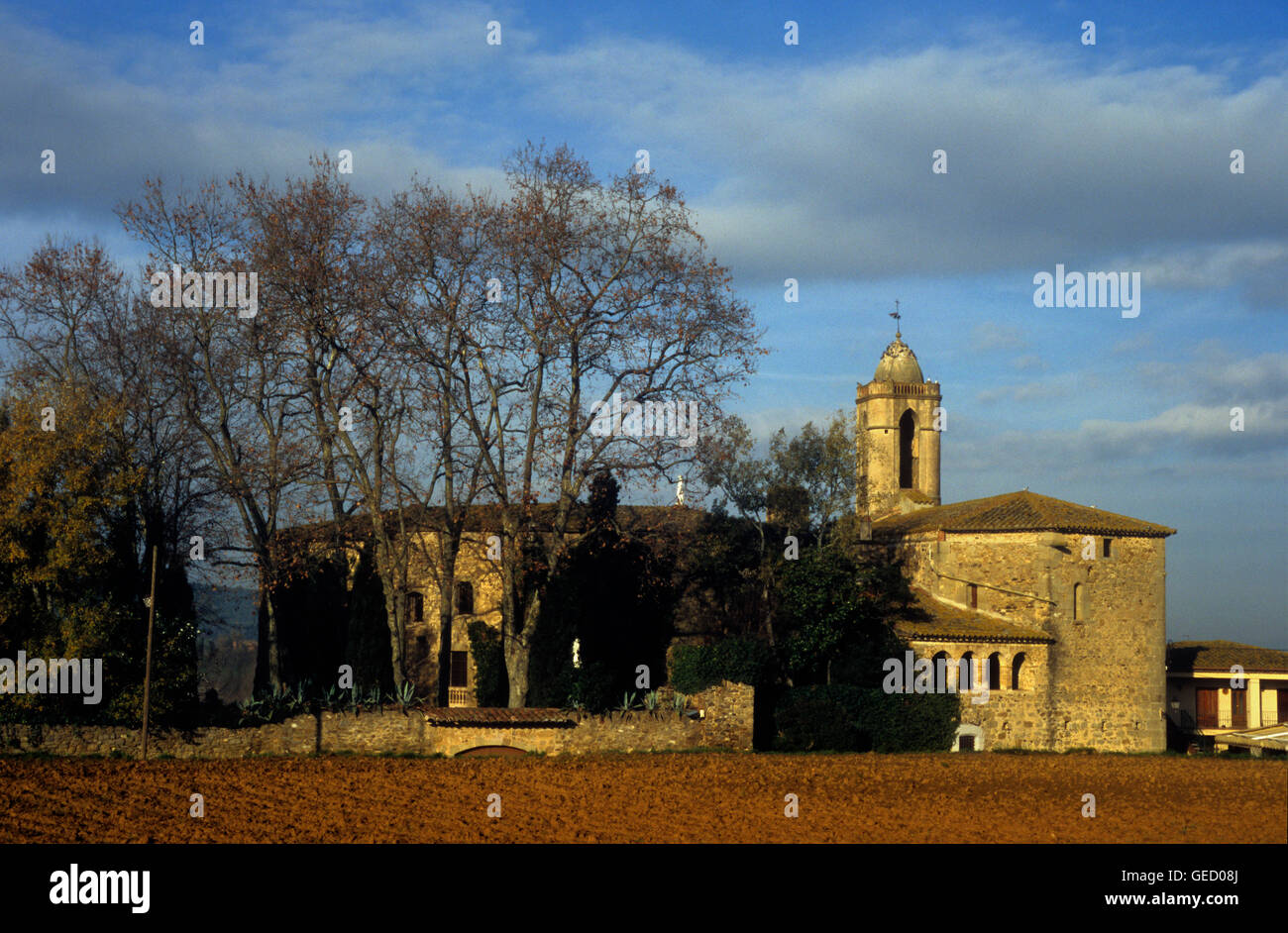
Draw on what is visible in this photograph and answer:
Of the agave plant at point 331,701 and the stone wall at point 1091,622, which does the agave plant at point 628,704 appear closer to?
the agave plant at point 331,701

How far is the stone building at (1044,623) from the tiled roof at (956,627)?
0.05 meters

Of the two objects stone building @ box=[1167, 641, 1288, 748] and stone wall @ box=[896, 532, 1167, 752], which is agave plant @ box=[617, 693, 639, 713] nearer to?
stone wall @ box=[896, 532, 1167, 752]

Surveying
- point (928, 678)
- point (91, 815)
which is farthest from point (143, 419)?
point (928, 678)

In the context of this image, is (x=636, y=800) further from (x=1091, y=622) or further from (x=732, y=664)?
(x=1091, y=622)

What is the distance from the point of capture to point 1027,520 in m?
40.2

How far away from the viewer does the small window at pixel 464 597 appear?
137 ft

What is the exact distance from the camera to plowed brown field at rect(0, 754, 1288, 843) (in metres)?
18.2

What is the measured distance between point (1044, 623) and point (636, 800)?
21278 mm

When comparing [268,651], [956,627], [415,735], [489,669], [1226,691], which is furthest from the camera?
[1226,691]

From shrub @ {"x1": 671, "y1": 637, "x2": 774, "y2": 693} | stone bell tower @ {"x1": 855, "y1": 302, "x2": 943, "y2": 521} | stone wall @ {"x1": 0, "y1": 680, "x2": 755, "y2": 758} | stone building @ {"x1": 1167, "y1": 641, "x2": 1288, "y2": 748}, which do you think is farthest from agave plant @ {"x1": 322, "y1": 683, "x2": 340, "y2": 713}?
stone building @ {"x1": 1167, "y1": 641, "x2": 1288, "y2": 748}

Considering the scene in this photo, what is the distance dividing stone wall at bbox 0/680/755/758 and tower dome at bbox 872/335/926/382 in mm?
28945

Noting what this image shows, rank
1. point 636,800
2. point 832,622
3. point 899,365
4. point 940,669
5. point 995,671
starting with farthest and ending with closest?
point 899,365
point 995,671
point 940,669
point 832,622
point 636,800

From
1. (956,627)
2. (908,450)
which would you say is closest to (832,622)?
(956,627)

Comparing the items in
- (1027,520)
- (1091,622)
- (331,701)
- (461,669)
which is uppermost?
(1027,520)
